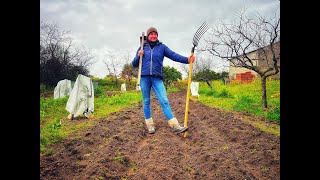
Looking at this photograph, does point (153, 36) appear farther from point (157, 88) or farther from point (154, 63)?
point (157, 88)

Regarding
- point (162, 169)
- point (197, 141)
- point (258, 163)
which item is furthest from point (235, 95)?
point (162, 169)

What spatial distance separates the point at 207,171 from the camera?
276cm

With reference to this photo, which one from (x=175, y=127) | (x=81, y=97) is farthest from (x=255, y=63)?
(x=81, y=97)

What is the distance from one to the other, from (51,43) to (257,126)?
3679mm

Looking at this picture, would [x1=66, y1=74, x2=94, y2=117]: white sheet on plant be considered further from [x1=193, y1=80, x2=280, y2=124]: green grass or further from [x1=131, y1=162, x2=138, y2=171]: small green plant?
[x1=193, y1=80, x2=280, y2=124]: green grass

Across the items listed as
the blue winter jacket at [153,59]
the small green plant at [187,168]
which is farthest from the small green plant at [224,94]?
the small green plant at [187,168]

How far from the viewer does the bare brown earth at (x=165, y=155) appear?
2.71m

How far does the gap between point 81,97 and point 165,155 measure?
3.50 metres

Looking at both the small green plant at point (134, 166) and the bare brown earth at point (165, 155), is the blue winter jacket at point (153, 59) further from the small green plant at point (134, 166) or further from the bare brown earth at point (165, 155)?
Result: the small green plant at point (134, 166)

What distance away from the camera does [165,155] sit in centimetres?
313

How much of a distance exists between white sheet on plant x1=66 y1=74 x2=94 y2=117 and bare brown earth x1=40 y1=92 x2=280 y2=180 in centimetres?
161

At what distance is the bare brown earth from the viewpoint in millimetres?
2707

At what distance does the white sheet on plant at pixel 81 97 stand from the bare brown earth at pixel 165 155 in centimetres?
161
